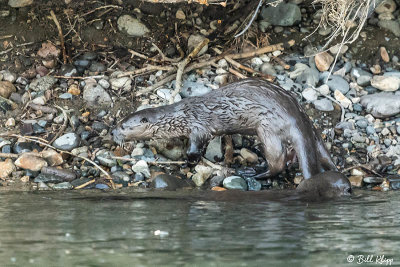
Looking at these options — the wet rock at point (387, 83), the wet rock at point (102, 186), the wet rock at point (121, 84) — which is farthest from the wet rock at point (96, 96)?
the wet rock at point (387, 83)

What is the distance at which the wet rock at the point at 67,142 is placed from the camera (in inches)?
203

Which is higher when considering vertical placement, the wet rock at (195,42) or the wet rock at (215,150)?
the wet rock at (195,42)

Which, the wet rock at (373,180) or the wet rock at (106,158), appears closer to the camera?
the wet rock at (373,180)

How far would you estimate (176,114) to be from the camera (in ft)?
16.9

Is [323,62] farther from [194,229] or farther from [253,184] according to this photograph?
[194,229]

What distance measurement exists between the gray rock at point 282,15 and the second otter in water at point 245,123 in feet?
4.80

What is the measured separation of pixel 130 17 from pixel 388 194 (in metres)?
2.95

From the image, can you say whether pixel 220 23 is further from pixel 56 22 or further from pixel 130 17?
pixel 56 22

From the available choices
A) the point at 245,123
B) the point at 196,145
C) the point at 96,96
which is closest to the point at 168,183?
the point at 196,145

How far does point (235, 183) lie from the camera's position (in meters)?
4.75

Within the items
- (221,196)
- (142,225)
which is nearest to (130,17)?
(221,196)

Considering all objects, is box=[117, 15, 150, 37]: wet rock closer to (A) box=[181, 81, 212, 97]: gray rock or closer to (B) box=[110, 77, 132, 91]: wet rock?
(B) box=[110, 77, 132, 91]: wet rock

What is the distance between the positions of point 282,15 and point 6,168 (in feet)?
9.44

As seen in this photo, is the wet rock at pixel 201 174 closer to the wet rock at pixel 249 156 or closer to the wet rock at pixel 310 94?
the wet rock at pixel 249 156
